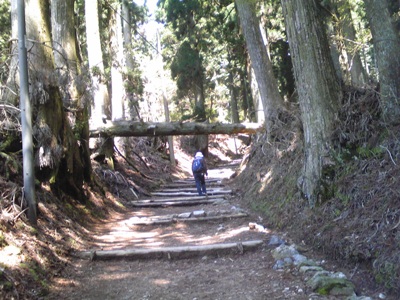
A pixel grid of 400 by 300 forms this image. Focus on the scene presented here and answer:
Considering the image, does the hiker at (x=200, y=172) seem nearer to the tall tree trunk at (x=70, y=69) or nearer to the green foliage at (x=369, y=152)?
the tall tree trunk at (x=70, y=69)

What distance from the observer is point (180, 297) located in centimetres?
463

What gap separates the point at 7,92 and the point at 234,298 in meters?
5.69

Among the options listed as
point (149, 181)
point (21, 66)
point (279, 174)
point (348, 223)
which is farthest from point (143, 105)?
point (348, 223)

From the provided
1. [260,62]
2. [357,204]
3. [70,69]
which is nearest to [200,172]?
[260,62]

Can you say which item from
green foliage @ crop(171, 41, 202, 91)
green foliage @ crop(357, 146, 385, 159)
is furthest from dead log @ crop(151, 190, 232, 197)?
green foliage @ crop(171, 41, 202, 91)

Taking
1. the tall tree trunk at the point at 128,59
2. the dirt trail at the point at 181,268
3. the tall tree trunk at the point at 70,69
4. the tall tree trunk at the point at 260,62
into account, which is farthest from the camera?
the tall tree trunk at the point at 128,59

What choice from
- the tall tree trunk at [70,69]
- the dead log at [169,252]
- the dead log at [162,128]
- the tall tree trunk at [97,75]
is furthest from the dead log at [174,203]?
the dead log at [169,252]

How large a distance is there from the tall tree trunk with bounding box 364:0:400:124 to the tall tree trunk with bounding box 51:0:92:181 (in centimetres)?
632

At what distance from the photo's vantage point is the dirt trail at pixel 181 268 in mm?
4750

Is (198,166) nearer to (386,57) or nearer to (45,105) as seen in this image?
(45,105)

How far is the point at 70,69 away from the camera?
924 cm

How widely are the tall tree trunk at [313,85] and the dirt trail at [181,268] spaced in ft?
4.76

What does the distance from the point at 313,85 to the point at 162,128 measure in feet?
28.8

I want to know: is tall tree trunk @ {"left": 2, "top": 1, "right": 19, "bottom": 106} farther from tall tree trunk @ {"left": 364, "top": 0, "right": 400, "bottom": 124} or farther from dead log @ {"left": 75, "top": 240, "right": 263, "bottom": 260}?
tall tree trunk @ {"left": 364, "top": 0, "right": 400, "bottom": 124}
